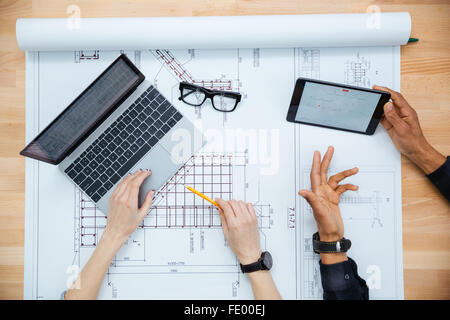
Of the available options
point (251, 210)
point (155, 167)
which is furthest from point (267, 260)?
point (155, 167)

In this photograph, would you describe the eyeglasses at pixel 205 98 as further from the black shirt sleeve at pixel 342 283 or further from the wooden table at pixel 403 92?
the black shirt sleeve at pixel 342 283

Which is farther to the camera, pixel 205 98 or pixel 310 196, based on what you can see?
pixel 205 98

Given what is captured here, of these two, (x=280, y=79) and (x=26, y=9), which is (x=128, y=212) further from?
(x=26, y=9)

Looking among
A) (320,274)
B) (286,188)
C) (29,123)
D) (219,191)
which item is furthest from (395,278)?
(29,123)

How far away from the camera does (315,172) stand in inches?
37.4

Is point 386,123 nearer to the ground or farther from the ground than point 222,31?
nearer to the ground

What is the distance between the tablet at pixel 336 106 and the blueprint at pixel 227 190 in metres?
0.03

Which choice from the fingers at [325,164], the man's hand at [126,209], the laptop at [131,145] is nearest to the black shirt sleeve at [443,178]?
the fingers at [325,164]

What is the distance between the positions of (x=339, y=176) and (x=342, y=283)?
0.96 ft

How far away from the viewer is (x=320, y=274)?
0.97 meters

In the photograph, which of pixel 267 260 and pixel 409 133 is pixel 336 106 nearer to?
pixel 409 133

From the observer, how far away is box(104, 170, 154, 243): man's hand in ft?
3.07

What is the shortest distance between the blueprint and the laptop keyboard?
5 cm

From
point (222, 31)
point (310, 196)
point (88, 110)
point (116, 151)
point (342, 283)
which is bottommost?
point (342, 283)
